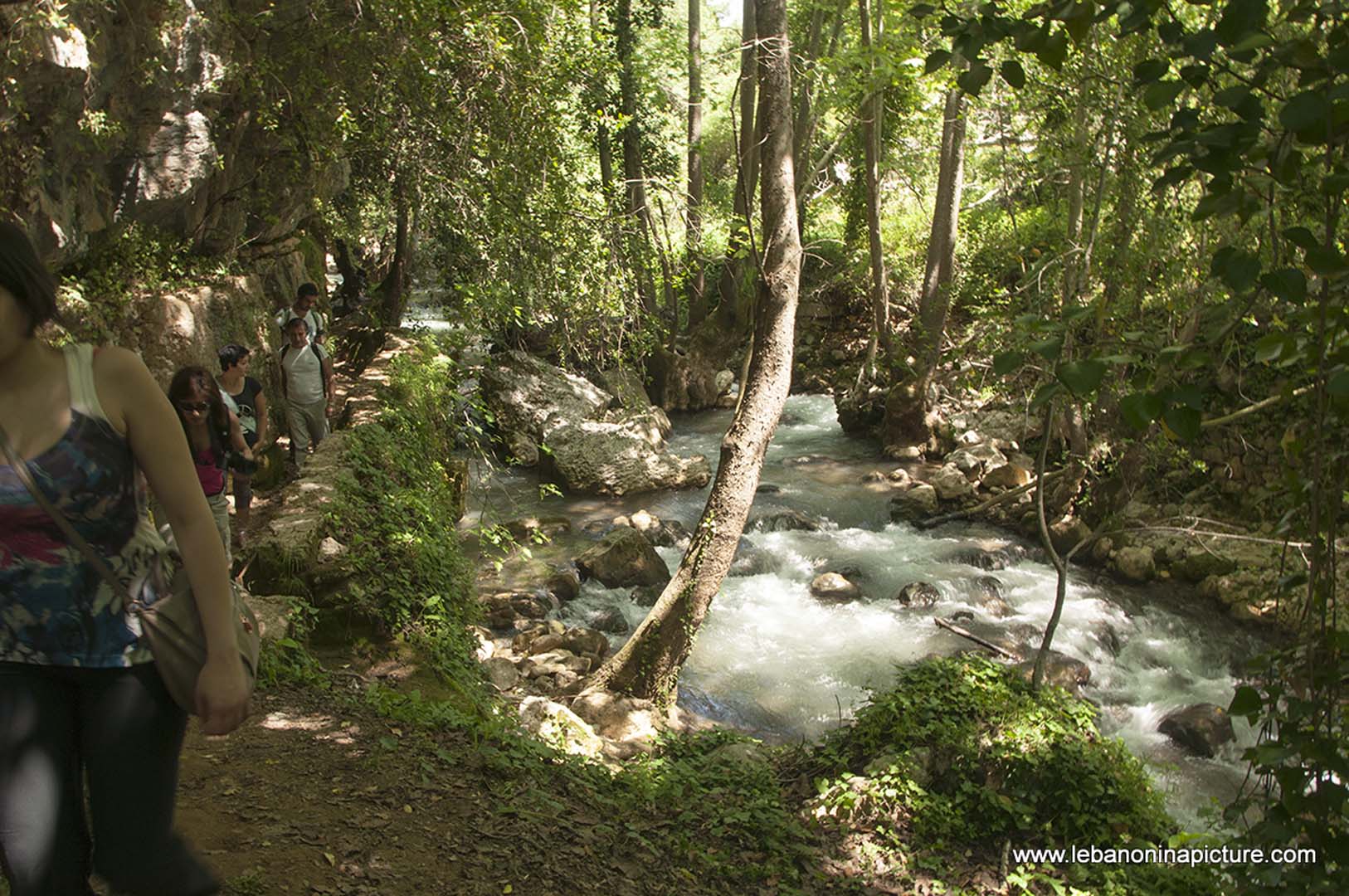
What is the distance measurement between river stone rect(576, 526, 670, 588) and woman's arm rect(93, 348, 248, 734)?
8656mm

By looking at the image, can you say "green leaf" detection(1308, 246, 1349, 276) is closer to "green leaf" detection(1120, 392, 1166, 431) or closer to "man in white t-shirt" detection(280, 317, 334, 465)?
"green leaf" detection(1120, 392, 1166, 431)

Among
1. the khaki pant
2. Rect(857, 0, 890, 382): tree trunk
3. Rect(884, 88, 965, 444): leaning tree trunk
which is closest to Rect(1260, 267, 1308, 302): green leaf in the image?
the khaki pant

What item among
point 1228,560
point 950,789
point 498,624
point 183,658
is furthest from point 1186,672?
point 183,658

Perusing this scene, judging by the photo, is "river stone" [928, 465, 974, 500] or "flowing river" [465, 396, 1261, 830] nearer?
"flowing river" [465, 396, 1261, 830]

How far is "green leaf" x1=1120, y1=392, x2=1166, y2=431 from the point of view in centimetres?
183

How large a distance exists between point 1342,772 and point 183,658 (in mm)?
2361

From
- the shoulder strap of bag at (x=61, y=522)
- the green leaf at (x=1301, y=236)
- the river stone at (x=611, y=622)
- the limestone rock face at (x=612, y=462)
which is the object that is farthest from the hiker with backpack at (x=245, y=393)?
the limestone rock face at (x=612, y=462)

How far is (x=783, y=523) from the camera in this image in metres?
12.4

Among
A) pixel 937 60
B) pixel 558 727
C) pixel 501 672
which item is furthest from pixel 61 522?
pixel 501 672

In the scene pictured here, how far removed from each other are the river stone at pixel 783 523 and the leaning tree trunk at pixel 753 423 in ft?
16.8

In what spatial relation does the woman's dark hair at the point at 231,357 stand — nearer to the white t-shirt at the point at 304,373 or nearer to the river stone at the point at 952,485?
the white t-shirt at the point at 304,373

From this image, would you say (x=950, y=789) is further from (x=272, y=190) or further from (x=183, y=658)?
(x=272, y=190)

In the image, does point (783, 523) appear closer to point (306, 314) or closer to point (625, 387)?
point (625, 387)

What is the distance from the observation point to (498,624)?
9.30m
